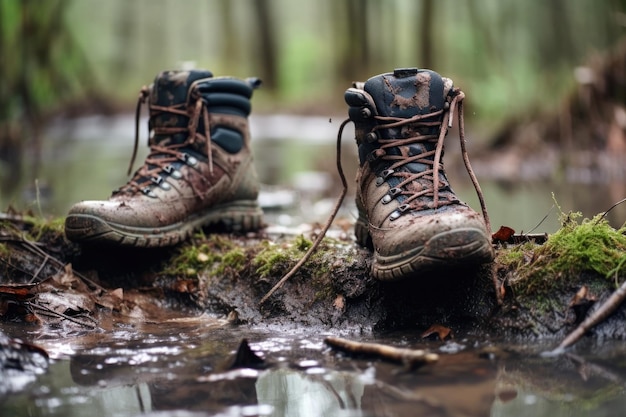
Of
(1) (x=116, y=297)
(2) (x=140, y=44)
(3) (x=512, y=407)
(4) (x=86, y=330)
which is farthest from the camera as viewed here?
(2) (x=140, y=44)

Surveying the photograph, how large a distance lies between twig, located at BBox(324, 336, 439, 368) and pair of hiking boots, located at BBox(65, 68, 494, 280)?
0.35 metres

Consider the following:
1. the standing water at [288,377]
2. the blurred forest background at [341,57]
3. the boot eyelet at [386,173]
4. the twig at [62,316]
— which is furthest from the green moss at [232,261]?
the blurred forest background at [341,57]

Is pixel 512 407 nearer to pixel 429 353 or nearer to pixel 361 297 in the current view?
pixel 429 353

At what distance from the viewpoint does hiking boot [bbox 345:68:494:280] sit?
8.01 ft

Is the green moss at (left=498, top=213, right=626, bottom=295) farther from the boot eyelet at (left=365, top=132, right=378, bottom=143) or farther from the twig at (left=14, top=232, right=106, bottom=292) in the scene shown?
the twig at (left=14, top=232, right=106, bottom=292)

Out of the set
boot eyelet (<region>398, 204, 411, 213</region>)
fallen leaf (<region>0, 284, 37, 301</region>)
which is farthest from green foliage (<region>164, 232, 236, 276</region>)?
boot eyelet (<region>398, 204, 411, 213</region>)

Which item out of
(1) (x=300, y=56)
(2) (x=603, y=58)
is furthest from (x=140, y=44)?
(2) (x=603, y=58)

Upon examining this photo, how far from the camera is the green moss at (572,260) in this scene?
7.49 ft

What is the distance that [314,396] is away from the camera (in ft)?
5.90

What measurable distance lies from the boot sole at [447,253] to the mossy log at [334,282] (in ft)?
0.36

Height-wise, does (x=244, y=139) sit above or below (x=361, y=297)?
above

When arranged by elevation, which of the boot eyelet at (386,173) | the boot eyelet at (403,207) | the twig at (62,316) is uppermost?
the boot eyelet at (386,173)

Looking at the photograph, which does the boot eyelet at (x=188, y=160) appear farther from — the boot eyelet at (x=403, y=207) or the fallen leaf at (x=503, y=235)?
the fallen leaf at (x=503, y=235)

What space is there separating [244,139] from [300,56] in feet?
144
